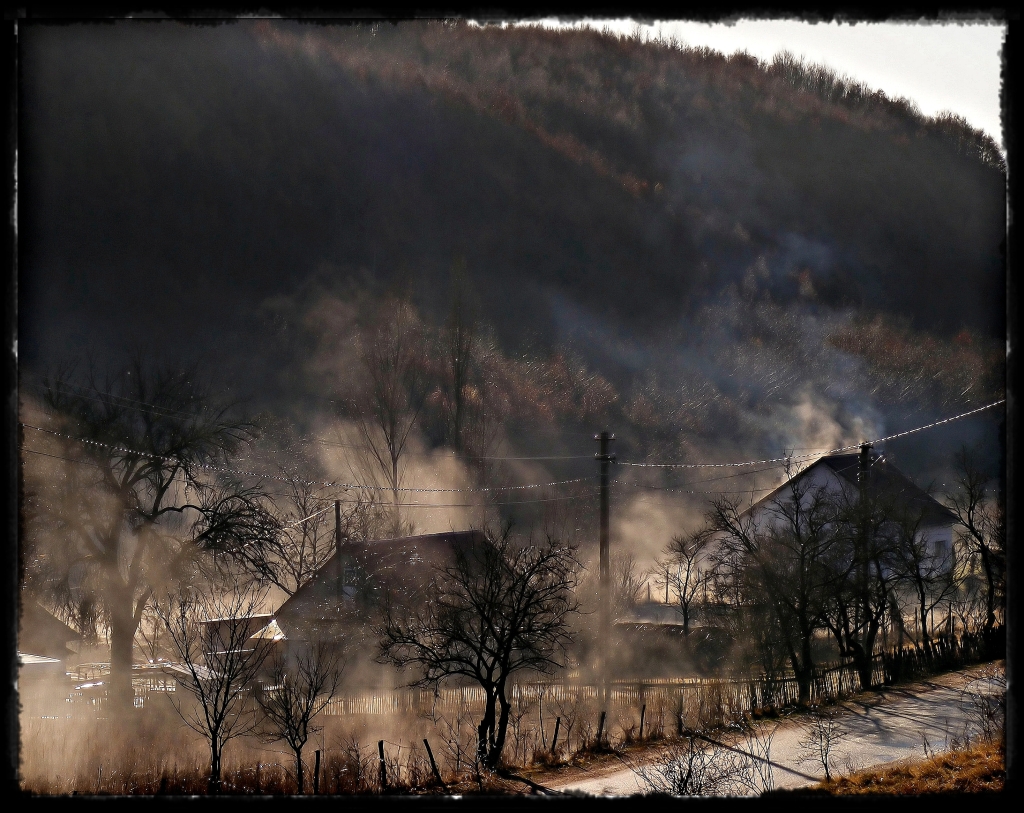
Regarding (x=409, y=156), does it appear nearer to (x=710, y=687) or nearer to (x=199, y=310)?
(x=199, y=310)

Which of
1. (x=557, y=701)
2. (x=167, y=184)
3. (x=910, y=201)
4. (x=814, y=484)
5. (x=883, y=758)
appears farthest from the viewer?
(x=167, y=184)

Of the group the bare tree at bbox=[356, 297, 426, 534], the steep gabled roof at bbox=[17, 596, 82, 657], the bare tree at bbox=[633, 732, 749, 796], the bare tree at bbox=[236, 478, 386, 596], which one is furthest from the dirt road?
the bare tree at bbox=[356, 297, 426, 534]

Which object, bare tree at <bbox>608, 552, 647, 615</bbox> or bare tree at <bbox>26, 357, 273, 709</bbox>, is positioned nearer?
bare tree at <bbox>26, 357, 273, 709</bbox>

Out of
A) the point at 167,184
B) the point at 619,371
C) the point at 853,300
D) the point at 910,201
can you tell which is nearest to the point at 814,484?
the point at 619,371

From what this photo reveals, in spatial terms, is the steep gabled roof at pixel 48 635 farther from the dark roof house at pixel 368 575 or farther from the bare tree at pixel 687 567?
the bare tree at pixel 687 567

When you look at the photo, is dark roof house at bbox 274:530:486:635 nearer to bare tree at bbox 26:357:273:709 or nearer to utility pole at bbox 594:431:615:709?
bare tree at bbox 26:357:273:709
